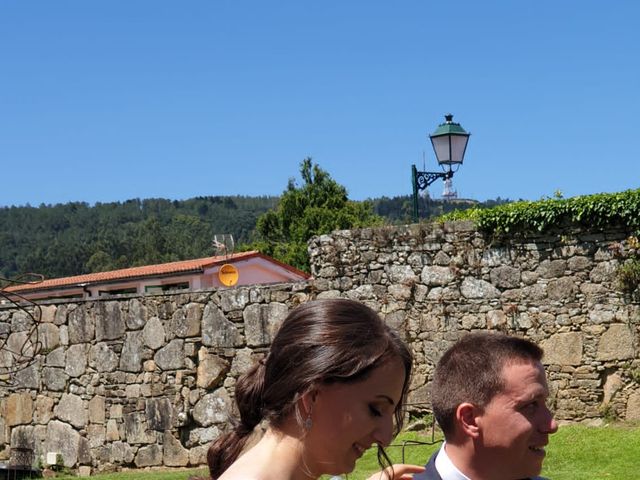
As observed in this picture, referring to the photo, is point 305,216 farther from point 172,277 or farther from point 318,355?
point 318,355

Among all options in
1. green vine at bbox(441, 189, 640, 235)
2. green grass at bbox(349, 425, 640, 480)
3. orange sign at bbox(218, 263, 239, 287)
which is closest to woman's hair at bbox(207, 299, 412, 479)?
green grass at bbox(349, 425, 640, 480)

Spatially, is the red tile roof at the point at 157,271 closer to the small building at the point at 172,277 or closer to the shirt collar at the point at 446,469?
the small building at the point at 172,277

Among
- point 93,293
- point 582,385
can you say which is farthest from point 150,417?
point 93,293

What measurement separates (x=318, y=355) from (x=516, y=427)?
1.15m

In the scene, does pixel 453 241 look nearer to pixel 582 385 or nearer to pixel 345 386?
pixel 582 385

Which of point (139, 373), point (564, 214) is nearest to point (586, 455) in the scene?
point (564, 214)

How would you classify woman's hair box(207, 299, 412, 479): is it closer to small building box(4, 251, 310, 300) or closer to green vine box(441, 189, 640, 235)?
green vine box(441, 189, 640, 235)

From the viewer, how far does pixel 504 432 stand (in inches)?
113

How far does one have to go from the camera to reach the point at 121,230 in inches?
3578

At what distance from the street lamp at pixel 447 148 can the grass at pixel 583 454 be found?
2.97m

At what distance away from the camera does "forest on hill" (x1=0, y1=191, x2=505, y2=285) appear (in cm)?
6425

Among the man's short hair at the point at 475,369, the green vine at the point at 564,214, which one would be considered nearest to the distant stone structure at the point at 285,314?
the green vine at the point at 564,214

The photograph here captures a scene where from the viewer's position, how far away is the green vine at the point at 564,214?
945 cm

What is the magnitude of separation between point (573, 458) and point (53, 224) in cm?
9794
